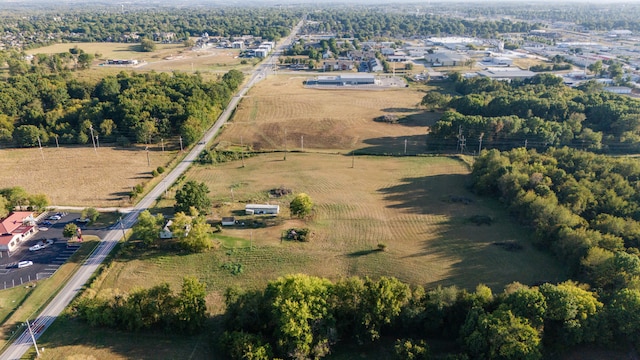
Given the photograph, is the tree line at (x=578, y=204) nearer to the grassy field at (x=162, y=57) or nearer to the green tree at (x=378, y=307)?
the green tree at (x=378, y=307)

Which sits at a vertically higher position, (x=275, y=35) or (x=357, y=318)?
(x=275, y=35)

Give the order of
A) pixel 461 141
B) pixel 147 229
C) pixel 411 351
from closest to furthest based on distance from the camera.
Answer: pixel 411 351 < pixel 147 229 < pixel 461 141

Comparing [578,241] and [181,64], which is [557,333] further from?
[181,64]

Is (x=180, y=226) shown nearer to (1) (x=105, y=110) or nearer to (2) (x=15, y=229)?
(2) (x=15, y=229)

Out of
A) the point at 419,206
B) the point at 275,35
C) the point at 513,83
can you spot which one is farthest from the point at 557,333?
the point at 275,35

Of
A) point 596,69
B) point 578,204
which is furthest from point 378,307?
point 596,69

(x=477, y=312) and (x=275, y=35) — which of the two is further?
(x=275, y=35)
